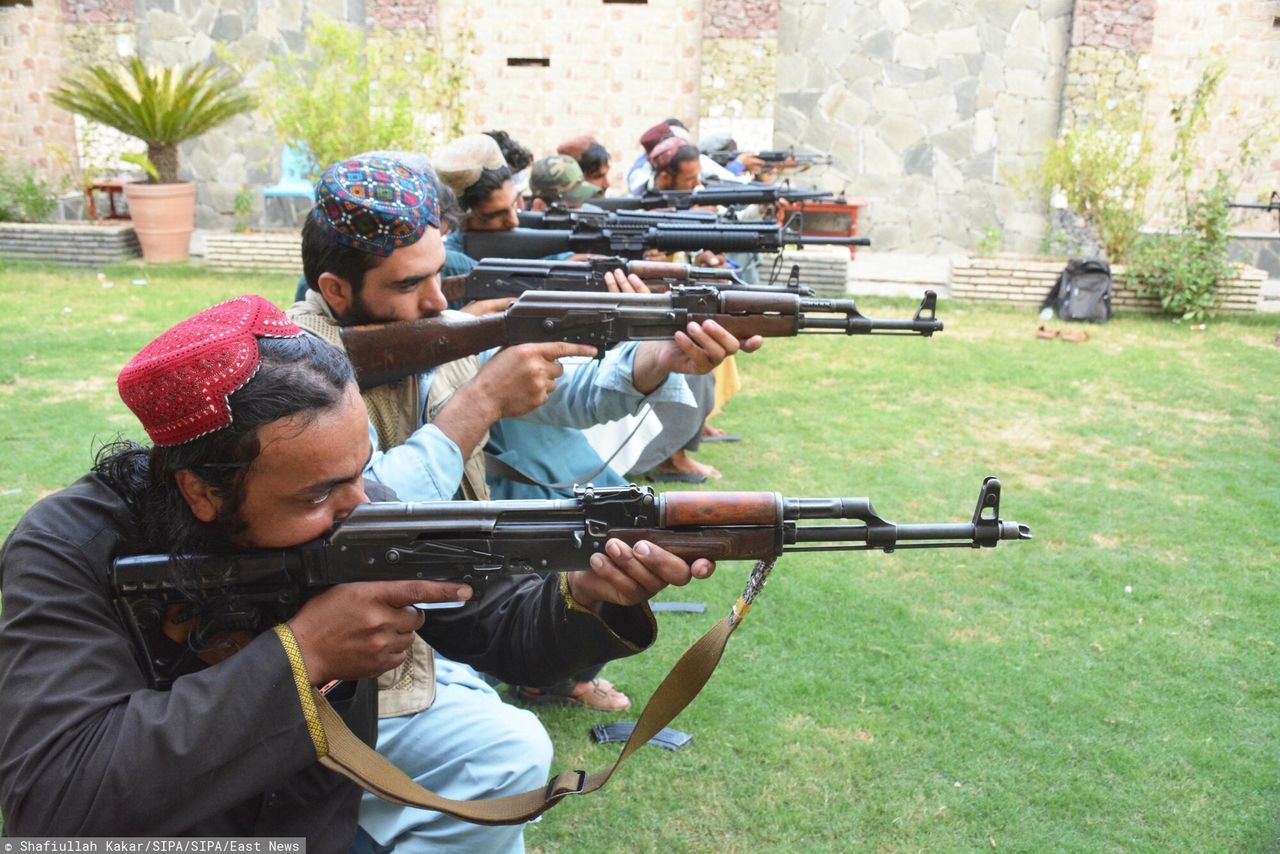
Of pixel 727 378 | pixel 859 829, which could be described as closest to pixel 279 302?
pixel 727 378

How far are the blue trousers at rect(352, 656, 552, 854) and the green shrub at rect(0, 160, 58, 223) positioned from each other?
13740 mm

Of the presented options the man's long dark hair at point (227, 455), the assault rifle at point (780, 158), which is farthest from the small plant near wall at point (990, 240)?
the man's long dark hair at point (227, 455)

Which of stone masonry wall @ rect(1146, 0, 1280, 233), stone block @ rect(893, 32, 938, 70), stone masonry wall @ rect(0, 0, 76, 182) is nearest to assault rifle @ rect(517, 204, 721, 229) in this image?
stone block @ rect(893, 32, 938, 70)

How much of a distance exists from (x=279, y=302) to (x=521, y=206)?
14.7ft

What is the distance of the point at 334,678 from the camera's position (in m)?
1.90

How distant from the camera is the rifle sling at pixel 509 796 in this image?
191 cm

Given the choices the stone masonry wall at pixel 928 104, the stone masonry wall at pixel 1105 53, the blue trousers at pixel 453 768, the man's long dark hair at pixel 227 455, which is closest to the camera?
the man's long dark hair at pixel 227 455

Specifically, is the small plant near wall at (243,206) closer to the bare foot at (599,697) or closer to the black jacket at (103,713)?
the bare foot at (599,697)

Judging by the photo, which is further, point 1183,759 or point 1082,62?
point 1082,62

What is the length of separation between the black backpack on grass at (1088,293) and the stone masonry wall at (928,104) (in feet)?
9.59

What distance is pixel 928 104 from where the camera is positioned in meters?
13.9

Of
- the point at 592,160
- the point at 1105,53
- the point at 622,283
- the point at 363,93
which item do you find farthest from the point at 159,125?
the point at 1105,53

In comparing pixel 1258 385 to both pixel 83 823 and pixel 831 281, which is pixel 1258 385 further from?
pixel 83 823

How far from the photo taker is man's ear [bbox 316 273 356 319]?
294 centimetres
